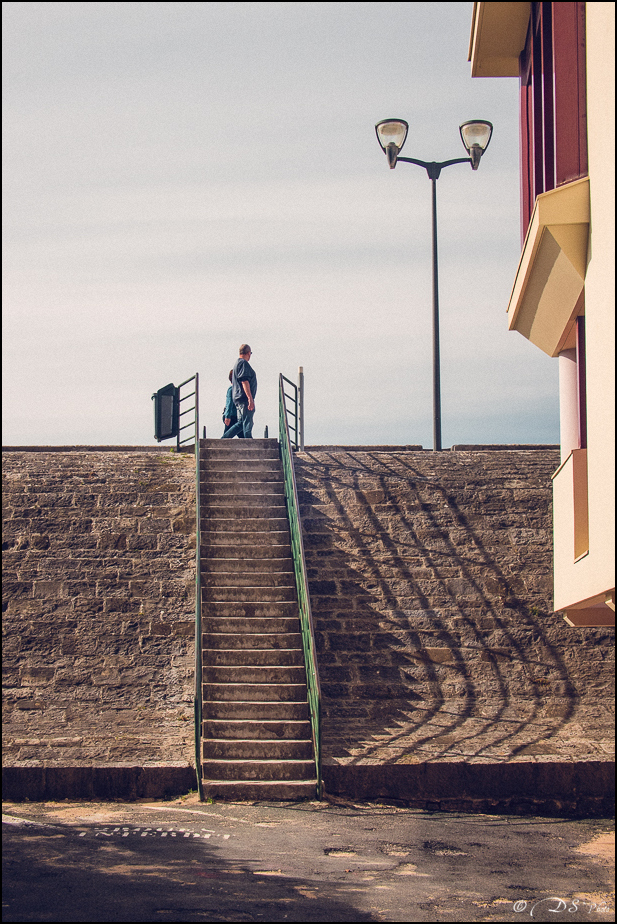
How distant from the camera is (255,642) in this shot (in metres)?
10.7

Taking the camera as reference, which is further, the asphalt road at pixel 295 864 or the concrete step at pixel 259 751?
the concrete step at pixel 259 751

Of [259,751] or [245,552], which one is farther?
[245,552]

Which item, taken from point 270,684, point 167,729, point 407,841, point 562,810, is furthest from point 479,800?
point 167,729

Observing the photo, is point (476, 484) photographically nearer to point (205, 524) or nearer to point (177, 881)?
point (205, 524)

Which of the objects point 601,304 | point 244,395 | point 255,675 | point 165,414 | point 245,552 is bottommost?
point 255,675

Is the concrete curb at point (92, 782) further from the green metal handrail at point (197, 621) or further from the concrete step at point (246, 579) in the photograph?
the concrete step at point (246, 579)

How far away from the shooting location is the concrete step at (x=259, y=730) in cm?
959

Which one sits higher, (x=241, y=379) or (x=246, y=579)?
(x=241, y=379)

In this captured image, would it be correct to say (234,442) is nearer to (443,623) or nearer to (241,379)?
(241,379)

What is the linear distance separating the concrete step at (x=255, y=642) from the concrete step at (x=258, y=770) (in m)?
1.67

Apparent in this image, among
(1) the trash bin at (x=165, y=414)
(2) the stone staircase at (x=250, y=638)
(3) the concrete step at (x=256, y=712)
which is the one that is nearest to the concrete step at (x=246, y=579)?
(2) the stone staircase at (x=250, y=638)

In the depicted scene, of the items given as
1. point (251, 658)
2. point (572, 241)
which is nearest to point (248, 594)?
point (251, 658)

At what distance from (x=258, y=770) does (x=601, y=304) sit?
5.61 m

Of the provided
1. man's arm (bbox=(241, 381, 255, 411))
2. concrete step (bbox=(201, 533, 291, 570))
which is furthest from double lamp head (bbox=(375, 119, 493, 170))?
concrete step (bbox=(201, 533, 291, 570))
